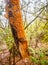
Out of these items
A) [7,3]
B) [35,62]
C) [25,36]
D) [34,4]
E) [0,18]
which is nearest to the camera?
[35,62]

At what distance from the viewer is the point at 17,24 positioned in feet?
15.4

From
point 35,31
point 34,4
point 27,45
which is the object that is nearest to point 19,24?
point 27,45

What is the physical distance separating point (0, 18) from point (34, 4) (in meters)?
1.20

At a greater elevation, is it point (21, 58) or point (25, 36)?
point (25, 36)

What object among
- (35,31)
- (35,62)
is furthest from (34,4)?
(35,62)

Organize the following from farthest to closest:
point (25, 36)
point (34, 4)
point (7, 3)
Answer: point (34, 4) < point (25, 36) < point (7, 3)

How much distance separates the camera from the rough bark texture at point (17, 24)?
4598 mm

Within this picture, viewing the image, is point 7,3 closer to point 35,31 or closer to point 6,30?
point 6,30

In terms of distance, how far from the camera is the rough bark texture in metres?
4.60

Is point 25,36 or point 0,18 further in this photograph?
point 0,18

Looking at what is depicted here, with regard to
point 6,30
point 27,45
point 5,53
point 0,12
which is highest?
point 0,12

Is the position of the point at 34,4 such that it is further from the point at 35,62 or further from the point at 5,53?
the point at 35,62

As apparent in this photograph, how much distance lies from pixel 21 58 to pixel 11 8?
1245 millimetres

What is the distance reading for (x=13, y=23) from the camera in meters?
4.68
